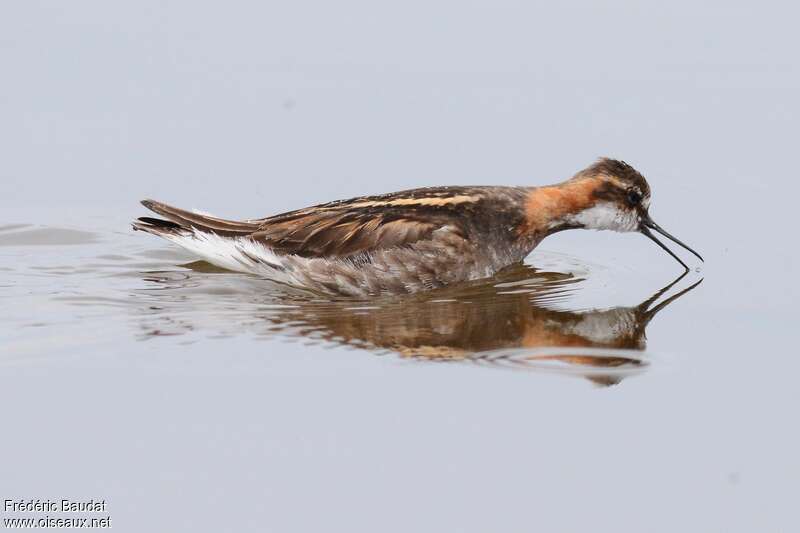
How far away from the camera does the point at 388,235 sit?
→ 41.9ft

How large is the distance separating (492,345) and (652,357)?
127cm

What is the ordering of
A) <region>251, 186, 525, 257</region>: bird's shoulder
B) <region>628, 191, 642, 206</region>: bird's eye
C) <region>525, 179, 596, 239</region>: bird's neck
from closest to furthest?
1. <region>251, 186, 525, 257</region>: bird's shoulder
2. <region>525, 179, 596, 239</region>: bird's neck
3. <region>628, 191, 642, 206</region>: bird's eye

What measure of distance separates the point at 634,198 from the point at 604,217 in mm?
364

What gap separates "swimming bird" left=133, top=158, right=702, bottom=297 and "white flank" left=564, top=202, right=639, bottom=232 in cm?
17

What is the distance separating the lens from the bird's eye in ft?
44.6

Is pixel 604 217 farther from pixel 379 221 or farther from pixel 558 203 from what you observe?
pixel 379 221

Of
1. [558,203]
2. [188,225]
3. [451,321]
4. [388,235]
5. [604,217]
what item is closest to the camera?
[451,321]

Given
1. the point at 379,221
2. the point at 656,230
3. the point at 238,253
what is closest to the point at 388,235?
the point at 379,221

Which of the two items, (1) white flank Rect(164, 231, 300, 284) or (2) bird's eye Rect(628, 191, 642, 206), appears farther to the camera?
(2) bird's eye Rect(628, 191, 642, 206)

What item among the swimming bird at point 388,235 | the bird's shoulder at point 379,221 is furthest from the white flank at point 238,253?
the bird's shoulder at point 379,221

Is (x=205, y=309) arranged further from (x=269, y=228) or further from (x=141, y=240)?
(x=141, y=240)

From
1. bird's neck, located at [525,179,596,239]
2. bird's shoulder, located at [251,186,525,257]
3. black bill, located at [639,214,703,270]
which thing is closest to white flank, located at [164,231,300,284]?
bird's shoulder, located at [251,186,525,257]

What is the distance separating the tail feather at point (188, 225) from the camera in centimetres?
1291

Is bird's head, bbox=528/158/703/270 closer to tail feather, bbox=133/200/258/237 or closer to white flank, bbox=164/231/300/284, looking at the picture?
white flank, bbox=164/231/300/284
